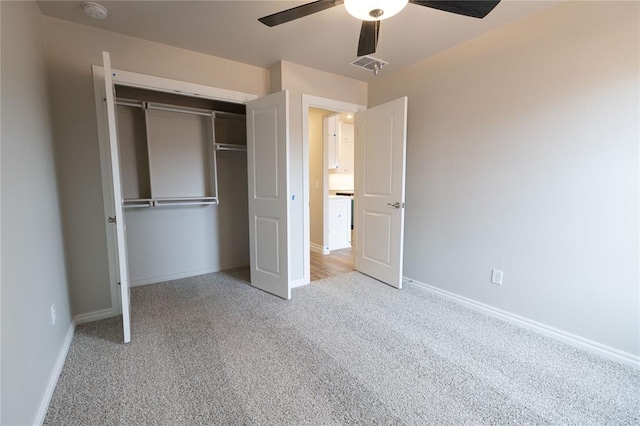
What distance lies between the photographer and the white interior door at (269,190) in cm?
268

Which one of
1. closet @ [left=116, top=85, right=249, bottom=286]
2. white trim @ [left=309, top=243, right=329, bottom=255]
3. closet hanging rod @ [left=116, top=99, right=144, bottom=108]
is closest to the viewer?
closet hanging rod @ [left=116, top=99, right=144, bottom=108]

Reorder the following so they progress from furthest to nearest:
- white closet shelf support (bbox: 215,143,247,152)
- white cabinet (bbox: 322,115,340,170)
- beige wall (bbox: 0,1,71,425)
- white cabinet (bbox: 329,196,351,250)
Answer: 1. white cabinet (bbox: 329,196,351,250)
2. white cabinet (bbox: 322,115,340,170)
3. white closet shelf support (bbox: 215,143,247,152)
4. beige wall (bbox: 0,1,71,425)

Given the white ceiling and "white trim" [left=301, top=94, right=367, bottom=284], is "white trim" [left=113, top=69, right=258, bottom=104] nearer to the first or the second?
the white ceiling

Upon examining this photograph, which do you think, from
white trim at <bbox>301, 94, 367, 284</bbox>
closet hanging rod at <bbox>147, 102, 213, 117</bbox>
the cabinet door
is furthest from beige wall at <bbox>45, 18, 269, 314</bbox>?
the cabinet door

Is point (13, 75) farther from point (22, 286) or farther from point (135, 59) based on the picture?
point (135, 59)

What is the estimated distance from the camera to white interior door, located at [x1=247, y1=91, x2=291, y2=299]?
8.80ft

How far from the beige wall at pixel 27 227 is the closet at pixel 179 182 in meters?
1.14

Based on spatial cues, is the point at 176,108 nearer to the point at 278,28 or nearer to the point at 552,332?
the point at 278,28

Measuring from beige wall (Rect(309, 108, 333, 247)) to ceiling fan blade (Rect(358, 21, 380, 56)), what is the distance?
8.31 feet

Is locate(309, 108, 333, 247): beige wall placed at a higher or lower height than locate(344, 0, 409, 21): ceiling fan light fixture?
lower

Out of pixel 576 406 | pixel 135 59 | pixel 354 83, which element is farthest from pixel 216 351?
pixel 354 83

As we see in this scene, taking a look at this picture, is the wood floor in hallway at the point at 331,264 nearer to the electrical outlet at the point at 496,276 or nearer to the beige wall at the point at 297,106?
the beige wall at the point at 297,106

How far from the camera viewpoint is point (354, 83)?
3.47m

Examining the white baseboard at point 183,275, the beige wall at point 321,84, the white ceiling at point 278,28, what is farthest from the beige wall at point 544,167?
the white baseboard at point 183,275
